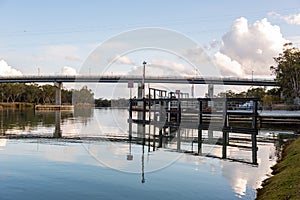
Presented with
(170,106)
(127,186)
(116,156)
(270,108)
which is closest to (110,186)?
(127,186)

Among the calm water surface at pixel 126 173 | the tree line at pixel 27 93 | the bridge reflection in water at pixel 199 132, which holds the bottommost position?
the calm water surface at pixel 126 173

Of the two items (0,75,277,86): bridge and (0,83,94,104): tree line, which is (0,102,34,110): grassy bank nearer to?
(0,83,94,104): tree line

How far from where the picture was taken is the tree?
2525 inches

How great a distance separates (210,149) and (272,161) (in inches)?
205

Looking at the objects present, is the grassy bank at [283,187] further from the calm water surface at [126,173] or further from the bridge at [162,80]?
the bridge at [162,80]

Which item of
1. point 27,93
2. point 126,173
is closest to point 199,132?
point 126,173

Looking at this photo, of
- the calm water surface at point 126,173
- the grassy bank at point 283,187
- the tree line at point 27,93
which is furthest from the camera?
the tree line at point 27,93

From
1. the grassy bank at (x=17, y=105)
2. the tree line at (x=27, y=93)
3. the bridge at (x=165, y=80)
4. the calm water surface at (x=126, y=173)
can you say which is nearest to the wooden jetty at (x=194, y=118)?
the calm water surface at (x=126, y=173)

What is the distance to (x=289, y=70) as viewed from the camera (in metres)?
64.8

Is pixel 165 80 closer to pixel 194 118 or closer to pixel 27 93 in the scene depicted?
pixel 194 118

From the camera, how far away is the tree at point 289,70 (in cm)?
6412

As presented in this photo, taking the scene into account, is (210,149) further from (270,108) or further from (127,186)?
(270,108)

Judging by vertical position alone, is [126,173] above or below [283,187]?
below

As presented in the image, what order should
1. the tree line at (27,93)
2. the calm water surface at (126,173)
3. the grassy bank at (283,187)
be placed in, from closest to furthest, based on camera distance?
the grassy bank at (283,187)
the calm water surface at (126,173)
the tree line at (27,93)
